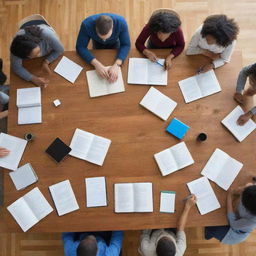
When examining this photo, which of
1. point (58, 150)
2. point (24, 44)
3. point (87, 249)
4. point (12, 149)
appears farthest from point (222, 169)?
point (24, 44)

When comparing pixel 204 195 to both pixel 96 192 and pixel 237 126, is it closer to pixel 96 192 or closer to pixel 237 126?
pixel 237 126

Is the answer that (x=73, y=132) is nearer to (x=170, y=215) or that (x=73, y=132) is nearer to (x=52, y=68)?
(x=52, y=68)

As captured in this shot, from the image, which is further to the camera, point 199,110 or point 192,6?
point 192,6

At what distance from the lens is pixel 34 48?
1.94 meters

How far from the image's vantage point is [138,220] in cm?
186

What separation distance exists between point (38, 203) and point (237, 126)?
147 centimetres

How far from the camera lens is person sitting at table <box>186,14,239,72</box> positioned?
6.19ft

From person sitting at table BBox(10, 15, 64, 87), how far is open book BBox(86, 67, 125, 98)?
12.9 inches

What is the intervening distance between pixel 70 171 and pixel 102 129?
36 centimetres

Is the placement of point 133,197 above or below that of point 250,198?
below

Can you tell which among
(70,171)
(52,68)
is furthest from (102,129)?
(52,68)

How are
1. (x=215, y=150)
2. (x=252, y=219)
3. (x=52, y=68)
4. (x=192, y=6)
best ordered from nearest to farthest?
(x=252, y=219)
(x=215, y=150)
(x=52, y=68)
(x=192, y=6)

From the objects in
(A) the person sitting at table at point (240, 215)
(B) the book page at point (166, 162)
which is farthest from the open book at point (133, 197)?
(A) the person sitting at table at point (240, 215)

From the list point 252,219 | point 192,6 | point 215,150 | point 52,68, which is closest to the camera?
point 252,219
